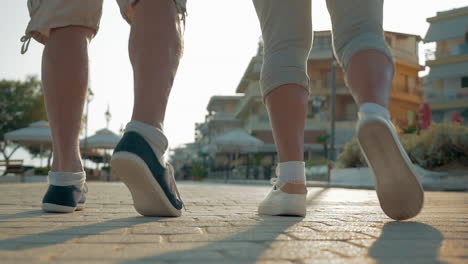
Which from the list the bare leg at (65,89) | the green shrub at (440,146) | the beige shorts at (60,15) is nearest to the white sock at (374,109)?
the beige shorts at (60,15)

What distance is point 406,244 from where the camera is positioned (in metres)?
1.26

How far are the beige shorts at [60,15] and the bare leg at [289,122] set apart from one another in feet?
2.42

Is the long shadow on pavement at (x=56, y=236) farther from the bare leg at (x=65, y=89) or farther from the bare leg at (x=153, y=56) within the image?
the bare leg at (x=65, y=89)

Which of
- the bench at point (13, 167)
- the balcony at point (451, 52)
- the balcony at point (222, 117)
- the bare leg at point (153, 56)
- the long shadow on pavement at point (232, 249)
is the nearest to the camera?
the long shadow on pavement at point (232, 249)

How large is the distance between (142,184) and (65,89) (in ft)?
2.23

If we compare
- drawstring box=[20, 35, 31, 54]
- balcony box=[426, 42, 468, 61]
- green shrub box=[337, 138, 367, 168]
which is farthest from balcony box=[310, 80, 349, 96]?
drawstring box=[20, 35, 31, 54]

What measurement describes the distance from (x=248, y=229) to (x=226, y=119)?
5230cm

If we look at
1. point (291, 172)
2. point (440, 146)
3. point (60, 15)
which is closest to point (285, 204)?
point (291, 172)

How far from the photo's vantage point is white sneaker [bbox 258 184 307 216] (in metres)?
2.10

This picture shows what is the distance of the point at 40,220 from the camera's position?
5.97ft

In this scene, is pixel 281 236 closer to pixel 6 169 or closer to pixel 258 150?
pixel 6 169

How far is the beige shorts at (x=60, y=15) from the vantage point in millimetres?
2270

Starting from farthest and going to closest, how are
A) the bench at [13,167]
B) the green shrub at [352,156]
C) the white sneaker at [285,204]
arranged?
1. the bench at [13,167]
2. the green shrub at [352,156]
3. the white sneaker at [285,204]

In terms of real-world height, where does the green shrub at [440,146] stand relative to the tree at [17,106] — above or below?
below
